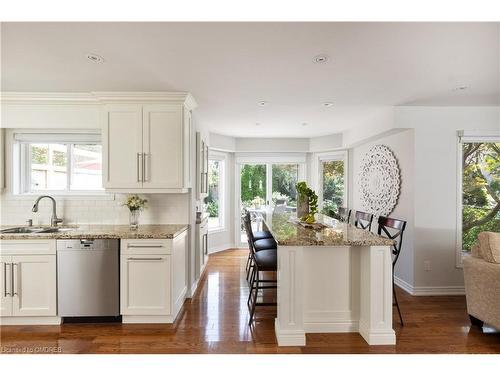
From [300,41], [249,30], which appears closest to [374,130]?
[300,41]

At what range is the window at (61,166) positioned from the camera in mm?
3352

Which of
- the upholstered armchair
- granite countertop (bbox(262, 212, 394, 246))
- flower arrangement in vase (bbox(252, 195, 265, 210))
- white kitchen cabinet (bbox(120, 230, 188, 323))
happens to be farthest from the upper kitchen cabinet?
flower arrangement in vase (bbox(252, 195, 265, 210))

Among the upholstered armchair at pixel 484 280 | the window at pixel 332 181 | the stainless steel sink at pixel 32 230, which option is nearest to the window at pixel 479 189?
the upholstered armchair at pixel 484 280

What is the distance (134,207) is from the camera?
3.05 metres

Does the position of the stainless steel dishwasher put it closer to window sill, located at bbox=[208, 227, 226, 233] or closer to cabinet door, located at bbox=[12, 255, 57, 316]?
cabinet door, located at bbox=[12, 255, 57, 316]

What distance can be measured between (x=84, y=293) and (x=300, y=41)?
2940mm

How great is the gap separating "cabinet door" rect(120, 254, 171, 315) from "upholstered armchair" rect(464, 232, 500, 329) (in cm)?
293

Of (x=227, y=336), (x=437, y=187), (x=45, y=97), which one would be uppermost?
(x=45, y=97)

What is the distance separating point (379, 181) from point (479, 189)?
4.02ft

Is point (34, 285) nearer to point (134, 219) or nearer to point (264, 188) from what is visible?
point (134, 219)

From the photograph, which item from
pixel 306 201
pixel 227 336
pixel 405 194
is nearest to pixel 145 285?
pixel 227 336

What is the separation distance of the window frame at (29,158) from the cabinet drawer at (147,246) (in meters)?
0.96

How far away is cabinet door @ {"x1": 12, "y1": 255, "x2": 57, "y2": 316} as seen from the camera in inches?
104

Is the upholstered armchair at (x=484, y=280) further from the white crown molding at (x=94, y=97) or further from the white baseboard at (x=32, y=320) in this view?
the white baseboard at (x=32, y=320)
